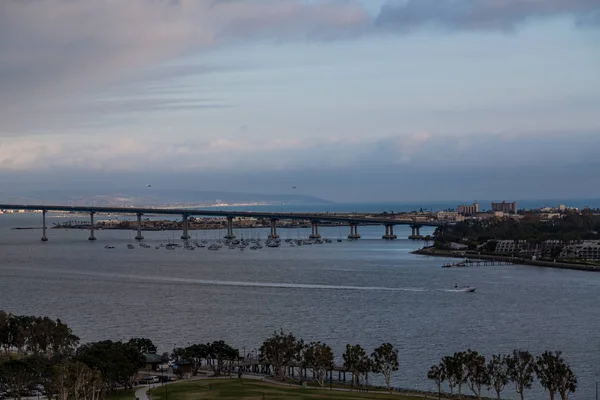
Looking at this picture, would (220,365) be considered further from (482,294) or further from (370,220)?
(370,220)

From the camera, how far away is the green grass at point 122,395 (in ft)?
65.9

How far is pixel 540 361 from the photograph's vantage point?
20078mm

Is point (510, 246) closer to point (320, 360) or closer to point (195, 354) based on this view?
point (195, 354)

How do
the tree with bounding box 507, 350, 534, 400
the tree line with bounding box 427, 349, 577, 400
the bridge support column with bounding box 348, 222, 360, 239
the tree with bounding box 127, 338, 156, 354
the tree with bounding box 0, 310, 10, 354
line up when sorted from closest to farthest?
the tree line with bounding box 427, 349, 577, 400 → the tree with bounding box 507, 350, 534, 400 → the tree with bounding box 127, 338, 156, 354 → the tree with bounding box 0, 310, 10, 354 → the bridge support column with bounding box 348, 222, 360, 239

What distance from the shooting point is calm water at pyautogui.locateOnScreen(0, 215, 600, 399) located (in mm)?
26328

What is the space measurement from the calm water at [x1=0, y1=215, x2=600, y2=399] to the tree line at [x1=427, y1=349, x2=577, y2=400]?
0.85 metres

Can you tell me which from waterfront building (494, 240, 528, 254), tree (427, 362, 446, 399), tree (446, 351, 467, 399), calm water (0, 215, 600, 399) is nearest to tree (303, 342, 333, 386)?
calm water (0, 215, 600, 399)

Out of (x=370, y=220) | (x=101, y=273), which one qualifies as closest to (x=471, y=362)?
(x=101, y=273)

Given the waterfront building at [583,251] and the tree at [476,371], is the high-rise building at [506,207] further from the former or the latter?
the tree at [476,371]

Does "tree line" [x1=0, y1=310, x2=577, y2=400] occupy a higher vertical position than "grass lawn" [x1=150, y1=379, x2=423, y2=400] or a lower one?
higher

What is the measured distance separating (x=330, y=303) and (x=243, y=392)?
14.6 metres

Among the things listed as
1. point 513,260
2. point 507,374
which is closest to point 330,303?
point 507,374

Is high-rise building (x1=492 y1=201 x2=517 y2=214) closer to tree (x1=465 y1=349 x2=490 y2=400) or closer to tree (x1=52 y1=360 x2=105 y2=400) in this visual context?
tree (x1=465 y1=349 x2=490 y2=400)

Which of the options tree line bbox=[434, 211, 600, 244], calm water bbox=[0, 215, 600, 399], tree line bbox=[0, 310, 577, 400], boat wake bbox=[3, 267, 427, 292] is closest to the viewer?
tree line bbox=[0, 310, 577, 400]
